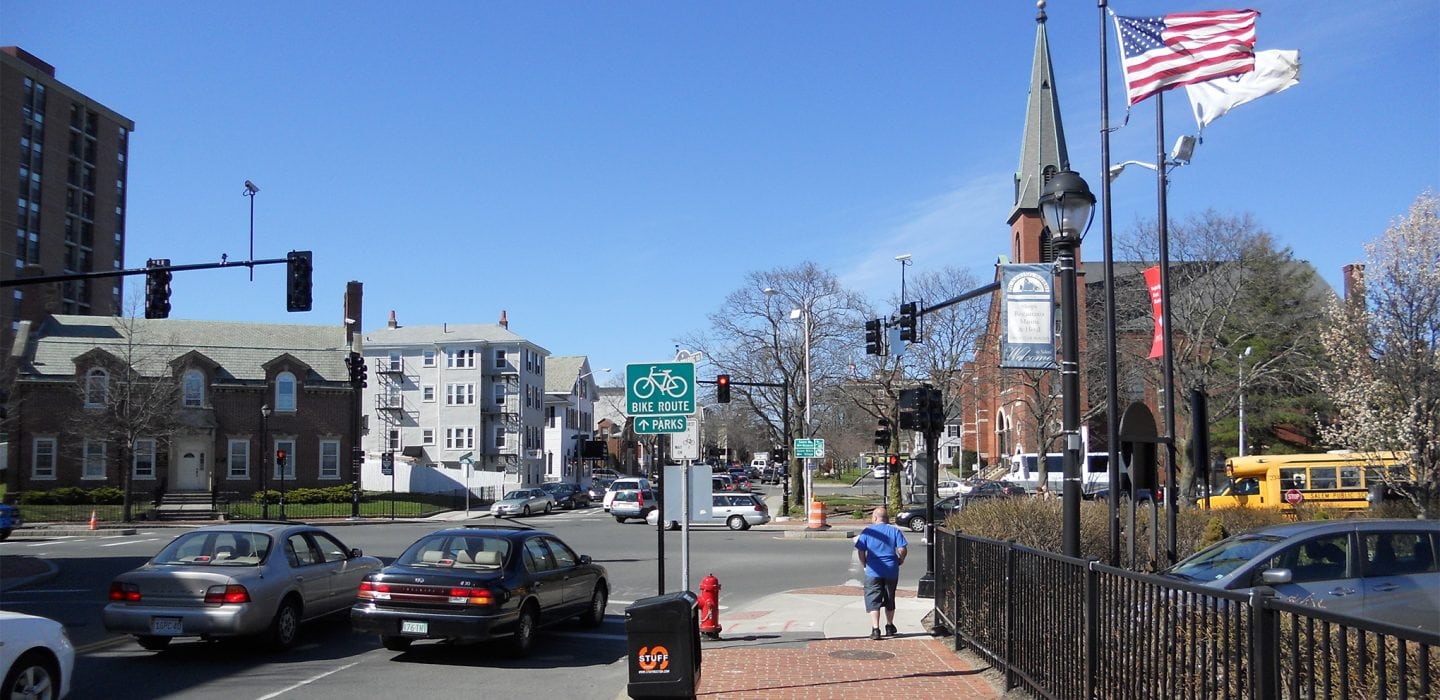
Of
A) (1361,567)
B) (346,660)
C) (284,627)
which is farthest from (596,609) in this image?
(1361,567)

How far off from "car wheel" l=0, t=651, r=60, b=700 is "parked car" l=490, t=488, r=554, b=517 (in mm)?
41154

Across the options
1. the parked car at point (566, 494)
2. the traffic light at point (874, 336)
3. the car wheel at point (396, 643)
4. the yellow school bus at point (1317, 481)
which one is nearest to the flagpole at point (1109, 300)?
the car wheel at point (396, 643)

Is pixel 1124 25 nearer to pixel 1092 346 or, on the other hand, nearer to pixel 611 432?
pixel 1092 346

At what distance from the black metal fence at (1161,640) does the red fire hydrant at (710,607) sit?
3182 mm

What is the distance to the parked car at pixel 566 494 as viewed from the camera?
5811 centimetres

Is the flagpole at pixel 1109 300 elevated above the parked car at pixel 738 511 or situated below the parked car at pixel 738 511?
above

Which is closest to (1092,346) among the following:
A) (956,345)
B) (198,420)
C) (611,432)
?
(956,345)

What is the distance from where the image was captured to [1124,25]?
14.0m

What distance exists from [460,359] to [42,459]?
997 inches

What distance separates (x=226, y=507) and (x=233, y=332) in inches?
523

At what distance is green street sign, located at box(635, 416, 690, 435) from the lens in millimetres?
11844

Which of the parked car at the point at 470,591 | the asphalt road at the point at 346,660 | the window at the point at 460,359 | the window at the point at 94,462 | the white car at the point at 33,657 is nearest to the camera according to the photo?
the white car at the point at 33,657

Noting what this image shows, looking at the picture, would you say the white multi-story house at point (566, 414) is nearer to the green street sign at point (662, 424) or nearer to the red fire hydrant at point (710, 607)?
the red fire hydrant at point (710, 607)

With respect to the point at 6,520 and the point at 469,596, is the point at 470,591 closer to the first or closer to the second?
the point at 469,596
